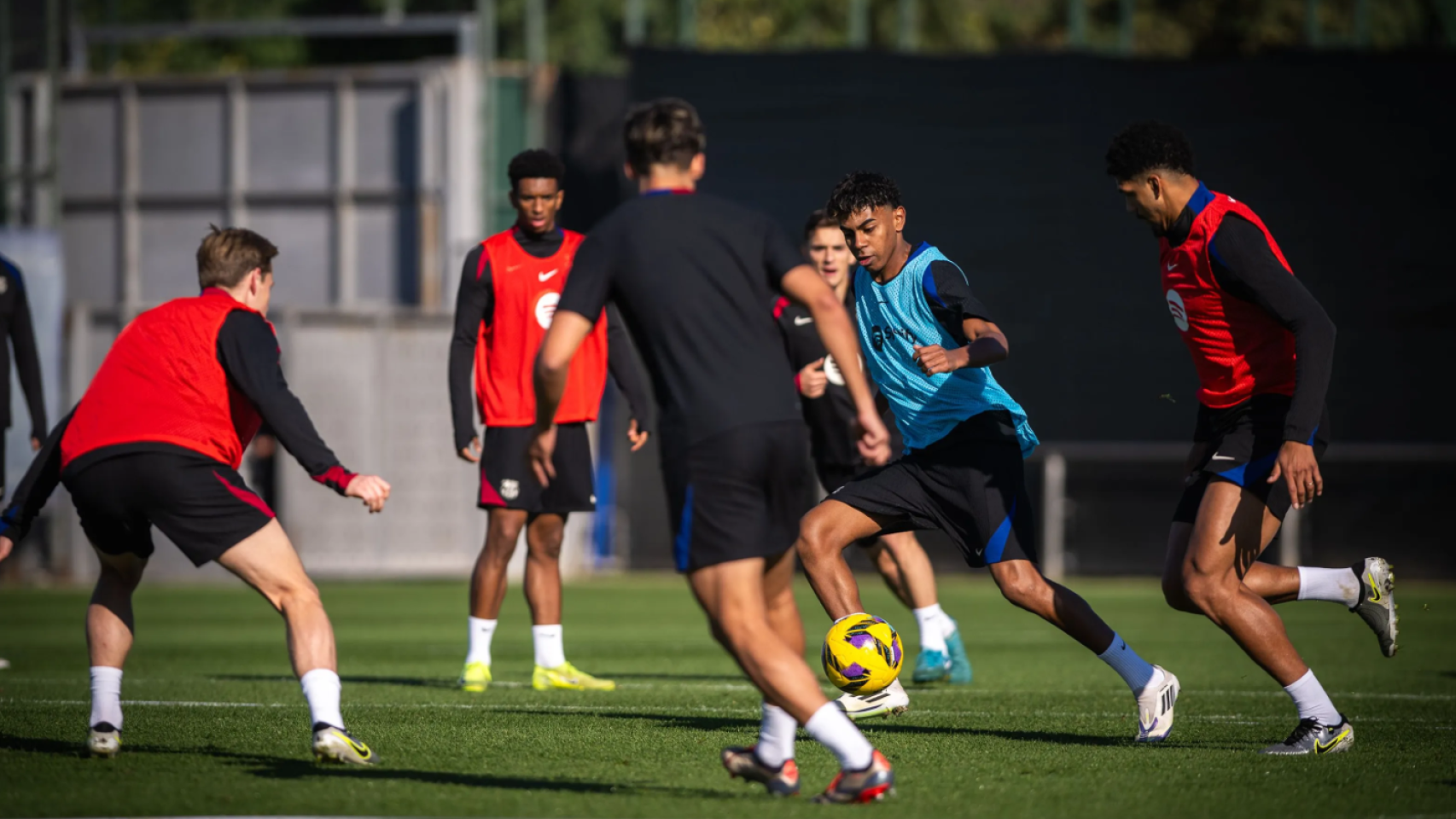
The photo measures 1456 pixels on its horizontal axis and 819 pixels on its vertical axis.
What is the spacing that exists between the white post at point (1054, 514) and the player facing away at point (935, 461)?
508 inches

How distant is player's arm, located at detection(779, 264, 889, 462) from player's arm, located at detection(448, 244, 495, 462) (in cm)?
398

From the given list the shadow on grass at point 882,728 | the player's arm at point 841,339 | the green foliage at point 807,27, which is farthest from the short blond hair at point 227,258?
the green foliage at point 807,27

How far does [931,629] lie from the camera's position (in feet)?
29.5

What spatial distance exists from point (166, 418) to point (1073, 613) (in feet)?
11.2

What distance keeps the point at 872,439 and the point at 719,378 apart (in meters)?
0.49

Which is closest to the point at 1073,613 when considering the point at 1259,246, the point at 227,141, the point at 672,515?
the point at 1259,246

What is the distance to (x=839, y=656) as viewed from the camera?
6.79 meters

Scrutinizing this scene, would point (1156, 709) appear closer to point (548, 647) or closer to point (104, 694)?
point (548, 647)

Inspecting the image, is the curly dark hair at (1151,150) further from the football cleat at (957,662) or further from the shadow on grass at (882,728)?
the football cleat at (957,662)

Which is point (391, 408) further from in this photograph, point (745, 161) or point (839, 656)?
point (839, 656)

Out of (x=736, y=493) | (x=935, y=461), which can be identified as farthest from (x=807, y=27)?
(x=736, y=493)

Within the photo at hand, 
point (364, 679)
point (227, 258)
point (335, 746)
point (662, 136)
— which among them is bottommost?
point (364, 679)

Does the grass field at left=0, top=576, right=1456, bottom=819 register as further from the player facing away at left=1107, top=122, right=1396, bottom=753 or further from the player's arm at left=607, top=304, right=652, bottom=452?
the player's arm at left=607, top=304, right=652, bottom=452

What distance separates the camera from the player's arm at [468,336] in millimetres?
8586
